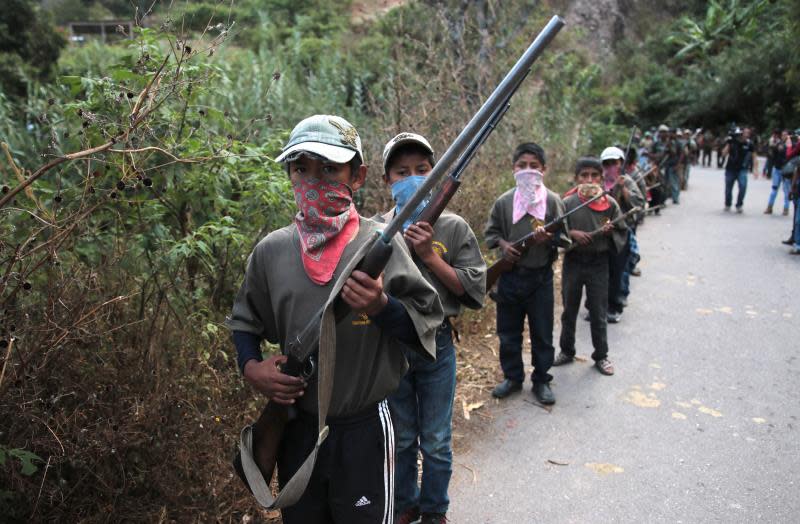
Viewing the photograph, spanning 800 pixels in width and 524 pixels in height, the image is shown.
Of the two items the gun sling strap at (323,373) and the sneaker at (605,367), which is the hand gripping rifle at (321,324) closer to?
the gun sling strap at (323,373)

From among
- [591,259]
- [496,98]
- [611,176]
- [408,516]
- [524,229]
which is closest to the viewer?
[496,98]

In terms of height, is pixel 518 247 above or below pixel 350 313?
below

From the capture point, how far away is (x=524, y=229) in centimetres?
485

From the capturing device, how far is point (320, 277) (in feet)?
7.01

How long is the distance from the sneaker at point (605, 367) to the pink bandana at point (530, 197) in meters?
1.69

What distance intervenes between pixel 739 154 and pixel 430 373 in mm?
12481

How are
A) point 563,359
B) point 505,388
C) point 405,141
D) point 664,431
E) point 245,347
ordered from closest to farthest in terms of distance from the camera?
1. point 245,347
2. point 405,141
3. point 664,431
4. point 505,388
5. point 563,359

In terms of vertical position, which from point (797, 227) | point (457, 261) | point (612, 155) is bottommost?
point (797, 227)

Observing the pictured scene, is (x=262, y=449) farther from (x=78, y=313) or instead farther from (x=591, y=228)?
(x=591, y=228)

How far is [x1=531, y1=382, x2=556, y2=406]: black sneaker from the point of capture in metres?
4.96

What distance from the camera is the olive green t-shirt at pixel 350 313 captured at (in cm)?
217

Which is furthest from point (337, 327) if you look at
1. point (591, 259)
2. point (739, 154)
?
point (739, 154)

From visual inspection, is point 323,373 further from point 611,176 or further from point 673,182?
point 673,182

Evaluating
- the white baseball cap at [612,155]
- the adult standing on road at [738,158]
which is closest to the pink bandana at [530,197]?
the white baseball cap at [612,155]
